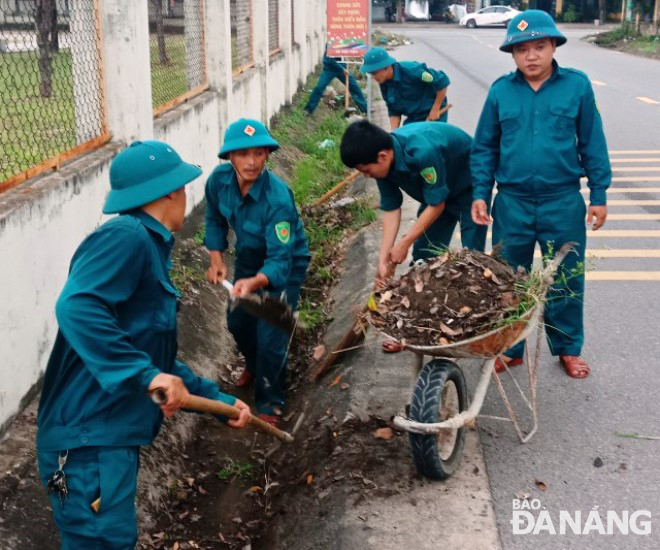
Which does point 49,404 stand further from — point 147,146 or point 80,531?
point 147,146

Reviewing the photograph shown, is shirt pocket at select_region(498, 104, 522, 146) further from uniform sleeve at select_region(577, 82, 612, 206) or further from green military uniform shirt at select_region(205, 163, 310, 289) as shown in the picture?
green military uniform shirt at select_region(205, 163, 310, 289)

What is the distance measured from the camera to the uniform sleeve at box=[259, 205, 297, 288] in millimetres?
5098

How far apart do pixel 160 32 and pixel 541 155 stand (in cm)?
508

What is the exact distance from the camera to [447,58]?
29.9 meters

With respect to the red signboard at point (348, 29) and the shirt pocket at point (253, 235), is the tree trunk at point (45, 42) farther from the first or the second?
the red signboard at point (348, 29)

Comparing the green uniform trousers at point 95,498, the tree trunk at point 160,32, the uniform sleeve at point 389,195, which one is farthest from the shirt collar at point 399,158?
the tree trunk at point 160,32

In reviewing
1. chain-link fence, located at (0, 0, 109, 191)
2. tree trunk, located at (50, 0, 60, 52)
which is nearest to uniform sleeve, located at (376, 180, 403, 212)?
chain-link fence, located at (0, 0, 109, 191)

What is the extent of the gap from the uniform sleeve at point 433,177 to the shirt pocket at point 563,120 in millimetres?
652

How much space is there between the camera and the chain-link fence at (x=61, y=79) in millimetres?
5633

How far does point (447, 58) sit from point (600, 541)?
2762 centimetres

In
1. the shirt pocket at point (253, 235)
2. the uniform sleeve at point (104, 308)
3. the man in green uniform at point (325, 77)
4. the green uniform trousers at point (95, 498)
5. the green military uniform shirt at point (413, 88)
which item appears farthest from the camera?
the man in green uniform at point (325, 77)

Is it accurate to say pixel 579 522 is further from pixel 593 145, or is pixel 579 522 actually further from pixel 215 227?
pixel 215 227

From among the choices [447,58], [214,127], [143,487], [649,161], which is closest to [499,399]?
[143,487]

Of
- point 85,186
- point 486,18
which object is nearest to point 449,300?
point 85,186
